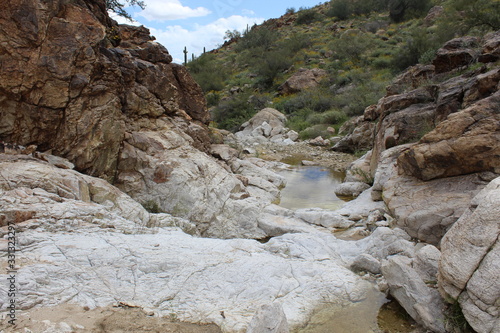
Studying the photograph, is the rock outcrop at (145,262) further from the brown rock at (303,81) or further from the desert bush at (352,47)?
the desert bush at (352,47)

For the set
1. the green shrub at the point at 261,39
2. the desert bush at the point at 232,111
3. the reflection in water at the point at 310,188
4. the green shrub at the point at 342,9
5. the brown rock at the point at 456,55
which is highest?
the green shrub at the point at 342,9

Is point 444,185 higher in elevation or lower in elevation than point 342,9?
lower

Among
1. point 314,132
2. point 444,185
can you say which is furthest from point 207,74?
point 444,185

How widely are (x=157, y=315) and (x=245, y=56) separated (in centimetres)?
3552

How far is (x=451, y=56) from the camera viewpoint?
11.2 metres

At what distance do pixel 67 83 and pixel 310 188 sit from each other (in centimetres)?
719

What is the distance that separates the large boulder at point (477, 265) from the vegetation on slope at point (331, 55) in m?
15.0

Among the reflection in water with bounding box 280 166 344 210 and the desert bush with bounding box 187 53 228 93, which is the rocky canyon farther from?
the desert bush with bounding box 187 53 228 93

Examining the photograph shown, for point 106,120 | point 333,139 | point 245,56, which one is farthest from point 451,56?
point 245,56

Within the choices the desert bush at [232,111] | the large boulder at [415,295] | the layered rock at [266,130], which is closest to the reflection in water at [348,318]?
the large boulder at [415,295]

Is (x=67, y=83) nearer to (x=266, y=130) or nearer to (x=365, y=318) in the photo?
(x=365, y=318)

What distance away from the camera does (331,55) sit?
31641mm

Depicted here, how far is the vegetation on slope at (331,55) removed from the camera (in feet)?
62.2

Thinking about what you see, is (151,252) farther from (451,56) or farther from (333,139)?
(333,139)
